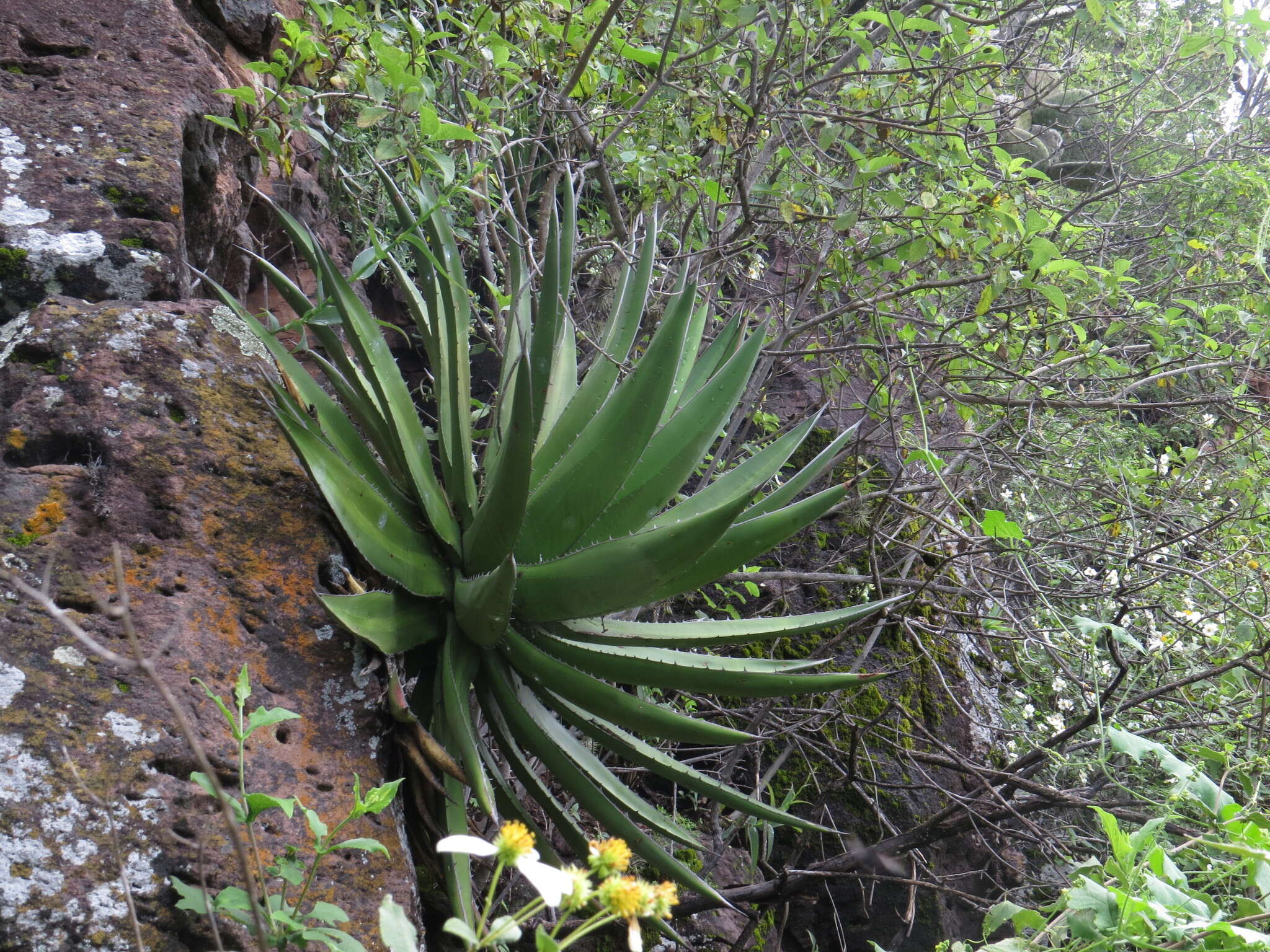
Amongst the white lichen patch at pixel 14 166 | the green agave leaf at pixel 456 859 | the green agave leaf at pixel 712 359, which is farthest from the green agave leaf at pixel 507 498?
the white lichen patch at pixel 14 166

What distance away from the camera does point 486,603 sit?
1.42m

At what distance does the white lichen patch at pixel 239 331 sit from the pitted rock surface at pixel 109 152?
0.18 m

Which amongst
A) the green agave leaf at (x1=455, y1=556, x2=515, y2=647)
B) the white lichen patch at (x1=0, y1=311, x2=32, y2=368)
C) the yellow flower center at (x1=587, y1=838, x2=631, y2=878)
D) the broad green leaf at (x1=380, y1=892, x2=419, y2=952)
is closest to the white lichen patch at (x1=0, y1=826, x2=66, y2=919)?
the broad green leaf at (x1=380, y1=892, x2=419, y2=952)

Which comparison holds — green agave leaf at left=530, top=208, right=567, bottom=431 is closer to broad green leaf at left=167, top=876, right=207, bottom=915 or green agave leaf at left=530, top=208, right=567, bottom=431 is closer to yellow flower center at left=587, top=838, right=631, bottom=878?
broad green leaf at left=167, top=876, right=207, bottom=915

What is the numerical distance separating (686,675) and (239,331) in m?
1.10

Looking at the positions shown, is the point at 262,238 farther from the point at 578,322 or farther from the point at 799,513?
the point at 799,513

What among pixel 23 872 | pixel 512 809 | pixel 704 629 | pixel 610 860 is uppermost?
pixel 610 860

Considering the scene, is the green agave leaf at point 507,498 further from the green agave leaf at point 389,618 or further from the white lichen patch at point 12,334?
the white lichen patch at point 12,334

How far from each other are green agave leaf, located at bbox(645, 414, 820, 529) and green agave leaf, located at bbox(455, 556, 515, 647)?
54cm

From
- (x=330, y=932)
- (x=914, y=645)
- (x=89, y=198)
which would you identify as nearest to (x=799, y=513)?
(x=330, y=932)

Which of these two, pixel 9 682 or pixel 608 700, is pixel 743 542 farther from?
pixel 9 682

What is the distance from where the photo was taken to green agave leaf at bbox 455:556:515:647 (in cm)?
135

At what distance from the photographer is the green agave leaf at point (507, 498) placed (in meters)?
1.33

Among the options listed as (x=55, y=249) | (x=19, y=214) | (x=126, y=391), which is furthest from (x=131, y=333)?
(x=19, y=214)
